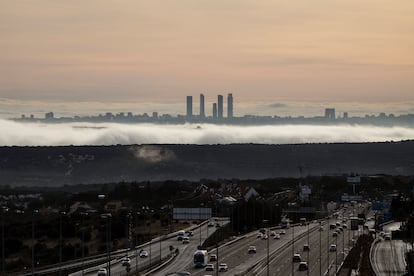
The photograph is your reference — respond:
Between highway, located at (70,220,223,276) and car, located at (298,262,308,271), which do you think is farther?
car, located at (298,262,308,271)

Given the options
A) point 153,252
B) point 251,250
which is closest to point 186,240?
point 251,250

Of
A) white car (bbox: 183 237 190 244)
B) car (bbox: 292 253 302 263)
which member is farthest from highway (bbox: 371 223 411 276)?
white car (bbox: 183 237 190 244)

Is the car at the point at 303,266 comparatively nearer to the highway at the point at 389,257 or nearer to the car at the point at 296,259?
the car at the point at 296,259

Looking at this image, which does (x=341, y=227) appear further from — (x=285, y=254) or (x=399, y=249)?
(x=285, y=254)

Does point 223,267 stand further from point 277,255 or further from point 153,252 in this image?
point 153,252

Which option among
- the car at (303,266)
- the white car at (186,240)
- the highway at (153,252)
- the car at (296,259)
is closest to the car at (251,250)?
the highway at (153,252)

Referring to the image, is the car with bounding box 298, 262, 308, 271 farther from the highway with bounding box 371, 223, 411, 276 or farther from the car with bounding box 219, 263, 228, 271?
the car with bounding box 219, 263, 228, 271

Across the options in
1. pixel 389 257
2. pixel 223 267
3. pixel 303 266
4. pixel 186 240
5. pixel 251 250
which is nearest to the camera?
pixel 223 267

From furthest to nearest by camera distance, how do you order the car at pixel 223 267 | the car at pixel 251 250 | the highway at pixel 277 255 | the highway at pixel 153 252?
the car at pixel 251 250 < the car at pixel 223 267 < the highway at pixel 277 255 < the highway at pixel 153 252
